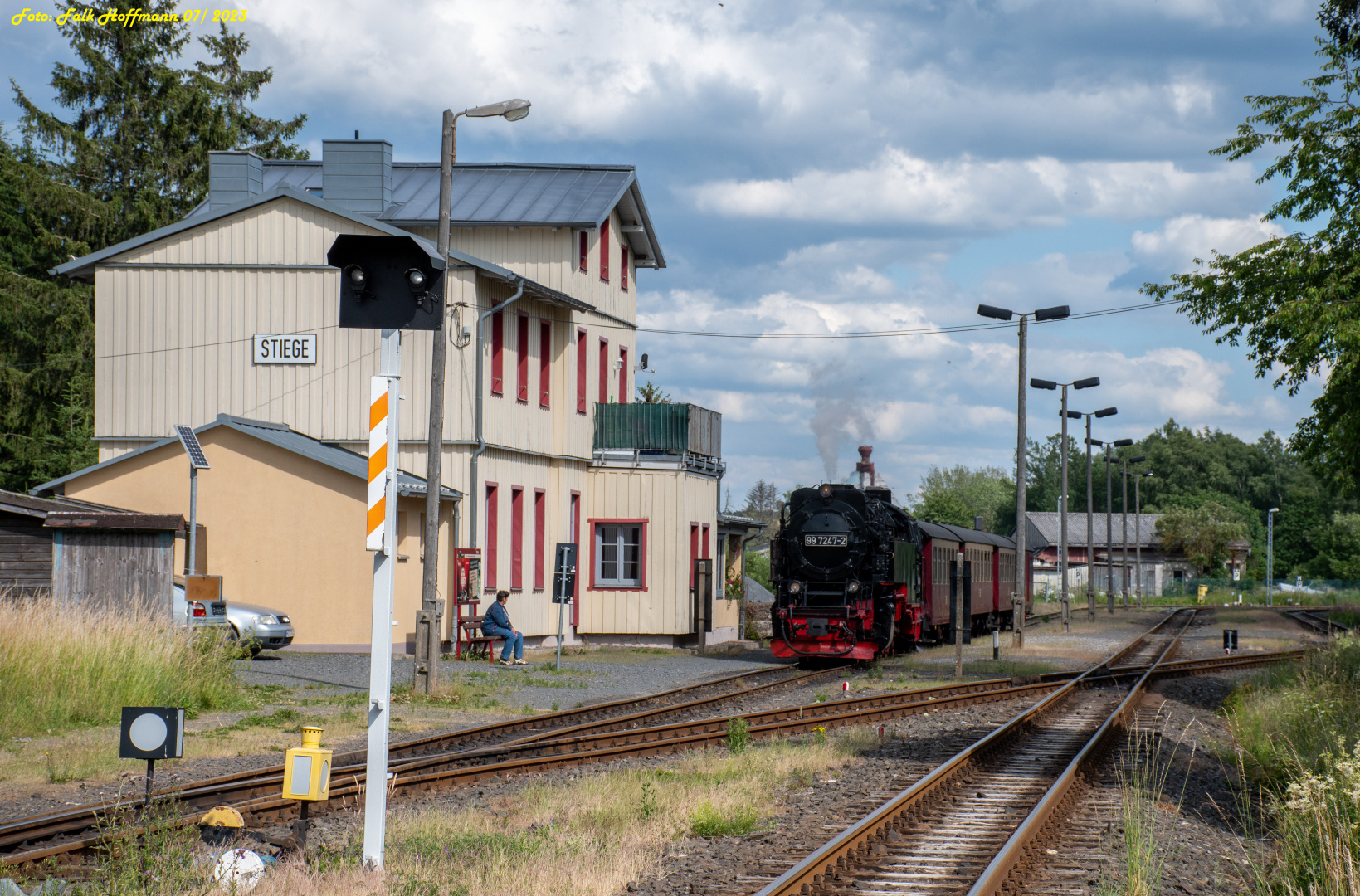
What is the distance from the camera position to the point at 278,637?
23438 mm

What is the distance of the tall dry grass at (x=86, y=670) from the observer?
1403 centimetres

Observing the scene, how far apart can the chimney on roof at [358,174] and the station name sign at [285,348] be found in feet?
14.8

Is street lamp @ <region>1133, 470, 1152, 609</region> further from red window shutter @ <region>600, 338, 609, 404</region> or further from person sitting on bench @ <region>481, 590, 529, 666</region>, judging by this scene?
person sitting on bench @ <region>481, 590, 529, 666</region>

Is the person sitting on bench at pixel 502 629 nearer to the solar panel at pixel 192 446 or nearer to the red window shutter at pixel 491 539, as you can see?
the red window shutter at pixel 491 539

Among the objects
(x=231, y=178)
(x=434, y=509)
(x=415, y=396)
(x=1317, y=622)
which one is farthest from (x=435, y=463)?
(x=1317, y=622)

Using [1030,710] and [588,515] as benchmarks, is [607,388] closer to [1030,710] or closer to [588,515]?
[588,515]

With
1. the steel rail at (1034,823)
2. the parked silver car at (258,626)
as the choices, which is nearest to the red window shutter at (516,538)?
the parked silver car at (258,626)

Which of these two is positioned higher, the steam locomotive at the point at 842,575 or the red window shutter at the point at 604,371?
the red window shutter at the point at 604,371

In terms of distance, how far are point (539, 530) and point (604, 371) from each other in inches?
204

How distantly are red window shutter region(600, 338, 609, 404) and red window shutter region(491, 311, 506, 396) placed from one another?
16.8 ft

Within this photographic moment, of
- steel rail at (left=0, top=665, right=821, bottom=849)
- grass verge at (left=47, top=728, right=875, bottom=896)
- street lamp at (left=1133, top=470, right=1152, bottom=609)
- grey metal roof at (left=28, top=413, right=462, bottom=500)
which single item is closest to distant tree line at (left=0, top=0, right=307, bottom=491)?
grey metal roof at (left=28, top=413, right=462, bottom=500)

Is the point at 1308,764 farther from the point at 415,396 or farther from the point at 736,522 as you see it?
the point at 736,522

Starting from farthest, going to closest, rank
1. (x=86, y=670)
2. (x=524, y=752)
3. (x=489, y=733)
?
1. (x=489, y=733)
2. (x=86, y=670)
3. (x=524, y=752)

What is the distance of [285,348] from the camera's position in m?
28.0
